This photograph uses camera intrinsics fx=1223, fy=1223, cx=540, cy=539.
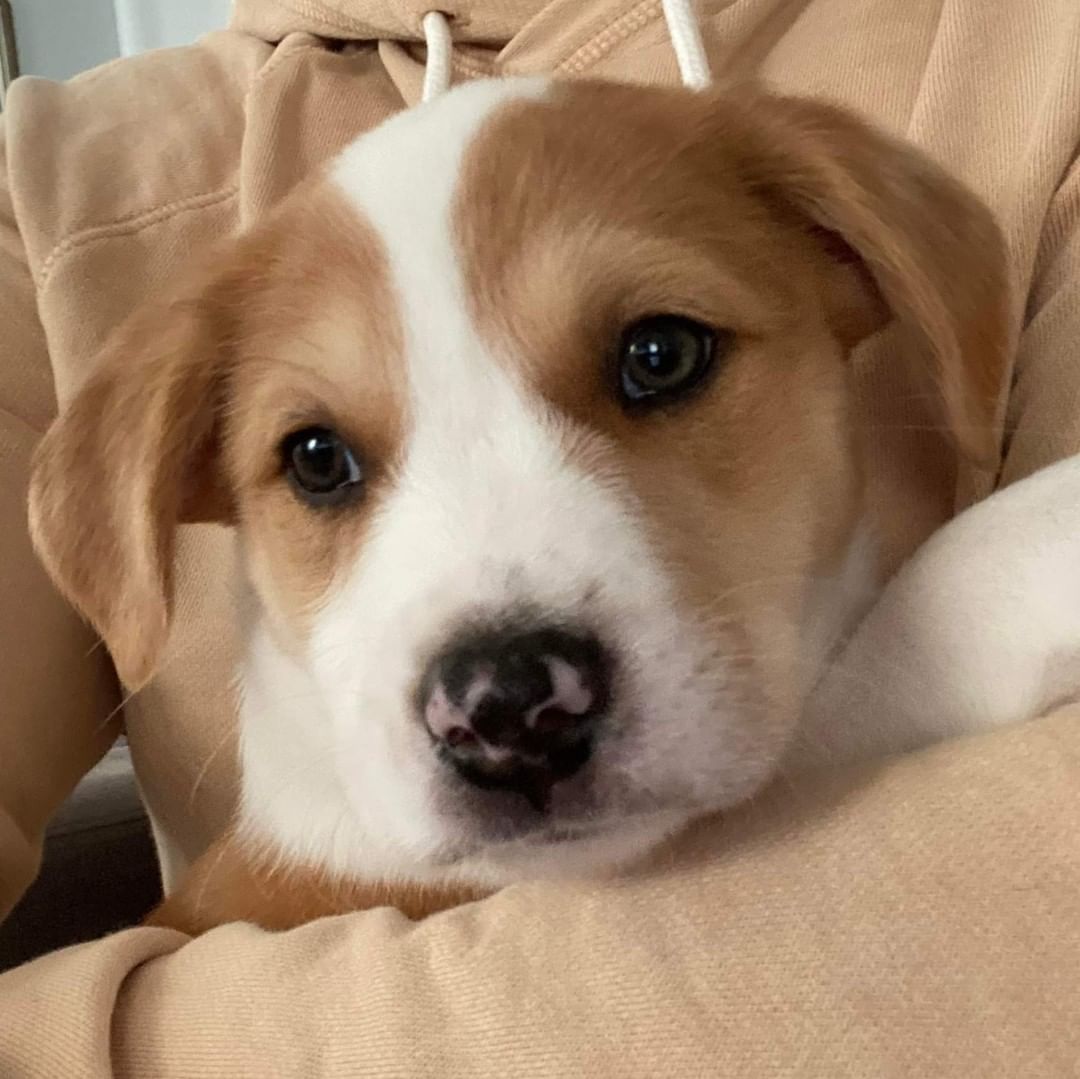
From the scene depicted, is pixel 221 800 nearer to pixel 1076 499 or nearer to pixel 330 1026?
pixel 330 1026

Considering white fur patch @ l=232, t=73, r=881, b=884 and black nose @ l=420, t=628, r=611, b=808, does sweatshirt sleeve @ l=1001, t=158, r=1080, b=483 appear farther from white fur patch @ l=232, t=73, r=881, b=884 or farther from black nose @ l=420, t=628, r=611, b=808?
black nose @ l=420, t=628, r=611, b=808

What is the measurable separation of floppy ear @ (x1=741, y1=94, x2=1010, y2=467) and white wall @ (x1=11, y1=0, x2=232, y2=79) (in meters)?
3.58

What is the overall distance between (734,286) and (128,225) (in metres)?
0.97

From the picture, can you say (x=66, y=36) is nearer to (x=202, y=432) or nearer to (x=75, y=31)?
(x=75, y=31)

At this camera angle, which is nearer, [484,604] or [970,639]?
[484,604]

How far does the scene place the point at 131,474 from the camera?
1.25m

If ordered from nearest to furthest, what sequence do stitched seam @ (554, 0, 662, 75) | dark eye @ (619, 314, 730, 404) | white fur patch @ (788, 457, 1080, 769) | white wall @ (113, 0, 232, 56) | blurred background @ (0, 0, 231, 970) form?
white fur patch @ (788, 457, 1080, 769) → dark eye @ (619, 314, 730, 404) → stitched seam @ (554, 0, 662, 75) → blurred background @ (0, 0, 231, 970) → white wall @ (113, 0, 232, 56)

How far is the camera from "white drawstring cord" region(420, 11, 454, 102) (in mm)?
1622

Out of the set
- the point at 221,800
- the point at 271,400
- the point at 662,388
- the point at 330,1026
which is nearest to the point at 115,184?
the point at 271,400

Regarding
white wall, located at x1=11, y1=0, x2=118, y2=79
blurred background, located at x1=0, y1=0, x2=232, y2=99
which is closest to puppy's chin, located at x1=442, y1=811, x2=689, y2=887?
blurred background, located at x1=0, y1=0, x2=232, y2=99

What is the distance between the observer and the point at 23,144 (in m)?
1.69

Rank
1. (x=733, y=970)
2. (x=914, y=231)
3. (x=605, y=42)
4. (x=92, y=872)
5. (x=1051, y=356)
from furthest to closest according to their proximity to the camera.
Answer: (x=92, y=872) < (x=605, y=42) < (x=1051, y=356) < (x=914, y=231) < (x=733, y=970)

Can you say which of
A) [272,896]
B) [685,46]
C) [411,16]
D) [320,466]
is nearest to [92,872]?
[272,896]

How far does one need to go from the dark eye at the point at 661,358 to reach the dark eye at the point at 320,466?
0.27 metres
